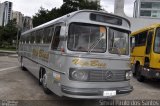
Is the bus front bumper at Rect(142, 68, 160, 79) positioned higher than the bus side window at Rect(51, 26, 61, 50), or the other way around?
the bus side window at Rect(51, 26, 61, 50)

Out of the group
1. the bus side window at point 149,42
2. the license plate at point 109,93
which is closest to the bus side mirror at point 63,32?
the license plate at point 109,93

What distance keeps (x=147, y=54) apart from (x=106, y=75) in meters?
6.00

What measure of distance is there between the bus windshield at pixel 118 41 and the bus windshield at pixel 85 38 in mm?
290

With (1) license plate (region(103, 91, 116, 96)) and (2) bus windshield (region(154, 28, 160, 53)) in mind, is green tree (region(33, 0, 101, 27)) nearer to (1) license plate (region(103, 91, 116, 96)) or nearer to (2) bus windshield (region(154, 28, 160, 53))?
(2) bus windshield (region(154, 28, 160, 53))

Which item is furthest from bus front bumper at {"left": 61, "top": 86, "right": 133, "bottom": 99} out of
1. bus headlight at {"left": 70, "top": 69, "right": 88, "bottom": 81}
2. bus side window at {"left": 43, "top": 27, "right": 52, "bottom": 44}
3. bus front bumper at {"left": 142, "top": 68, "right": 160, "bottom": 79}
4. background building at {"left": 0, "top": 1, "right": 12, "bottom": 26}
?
background building at {"left": 0, "top": 1, "right": 12, "bottom": 26}

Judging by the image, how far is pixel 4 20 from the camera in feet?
284

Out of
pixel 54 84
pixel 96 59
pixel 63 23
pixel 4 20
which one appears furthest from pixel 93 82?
pixel 4 20

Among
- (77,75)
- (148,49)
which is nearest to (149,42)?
(148,49)

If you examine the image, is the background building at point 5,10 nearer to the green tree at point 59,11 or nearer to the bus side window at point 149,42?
the green tree at point 59,11

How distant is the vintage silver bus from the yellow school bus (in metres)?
4.22

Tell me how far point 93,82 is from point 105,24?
171 cm

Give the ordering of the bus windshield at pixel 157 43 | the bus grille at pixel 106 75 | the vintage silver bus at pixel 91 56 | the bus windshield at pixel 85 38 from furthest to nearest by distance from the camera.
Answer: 1. the bus windshield at pixel 157 43
2. the bus windshield at pixel 85 38
3. the bus grille at pixel 106 75
4. the vintage silver bus at pixel 91 56

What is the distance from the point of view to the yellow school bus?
487 inches

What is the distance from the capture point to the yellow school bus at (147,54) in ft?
40.5
